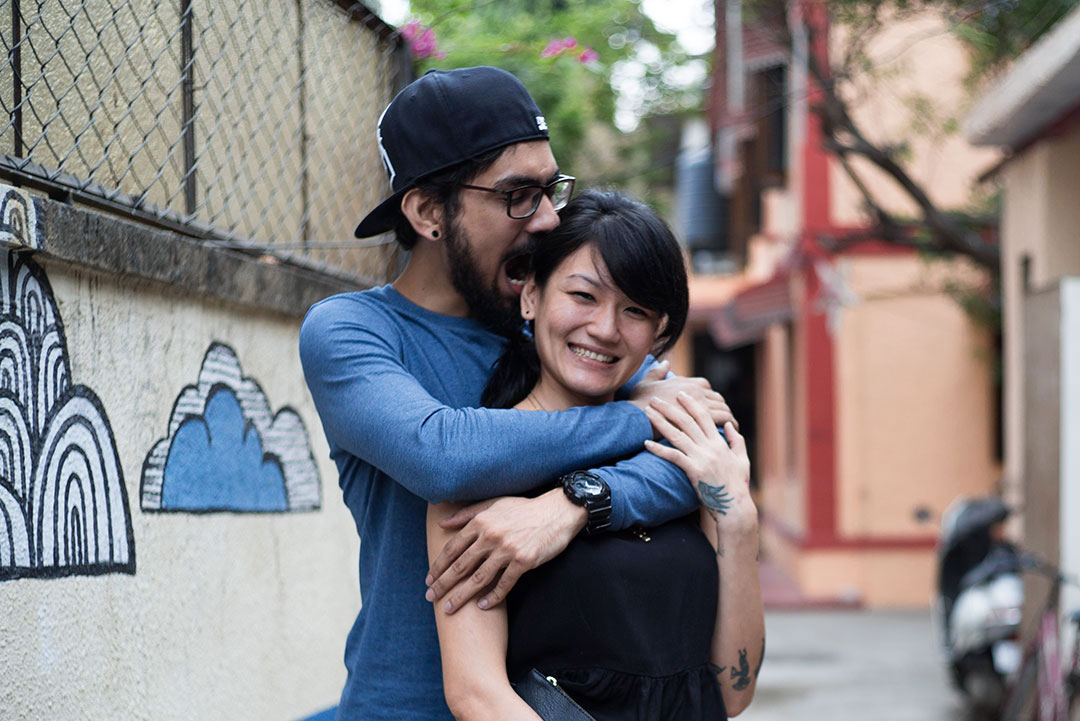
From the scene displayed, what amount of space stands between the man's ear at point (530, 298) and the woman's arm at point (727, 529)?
0.27m

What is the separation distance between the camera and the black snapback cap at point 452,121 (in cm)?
204

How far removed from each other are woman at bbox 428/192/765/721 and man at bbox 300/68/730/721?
0.05 metres

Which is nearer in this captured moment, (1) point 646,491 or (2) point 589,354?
(1) point 646,491

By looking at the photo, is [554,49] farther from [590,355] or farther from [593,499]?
[593,499]

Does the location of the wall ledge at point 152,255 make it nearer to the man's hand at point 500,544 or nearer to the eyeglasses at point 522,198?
the eyeglasses at point 522,198

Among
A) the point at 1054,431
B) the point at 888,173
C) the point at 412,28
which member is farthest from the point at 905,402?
the point at 412,28

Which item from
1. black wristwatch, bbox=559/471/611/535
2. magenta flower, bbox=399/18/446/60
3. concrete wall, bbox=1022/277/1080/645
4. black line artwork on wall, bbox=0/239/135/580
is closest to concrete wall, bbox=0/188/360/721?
black line artwork on wall, bbox=0/239/135/580

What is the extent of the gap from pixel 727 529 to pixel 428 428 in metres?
0.53

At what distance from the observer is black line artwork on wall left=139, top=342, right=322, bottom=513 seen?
98.5 inches

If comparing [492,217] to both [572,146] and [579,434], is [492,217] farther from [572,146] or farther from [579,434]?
[572,146]

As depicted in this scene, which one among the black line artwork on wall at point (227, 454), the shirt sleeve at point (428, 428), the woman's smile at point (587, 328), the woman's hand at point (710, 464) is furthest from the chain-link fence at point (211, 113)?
the woman's hand at point (710, 464)

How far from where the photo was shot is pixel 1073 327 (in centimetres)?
498

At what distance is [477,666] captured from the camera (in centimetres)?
182

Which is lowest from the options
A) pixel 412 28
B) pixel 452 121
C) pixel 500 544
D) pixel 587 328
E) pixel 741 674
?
pixel 741 674
